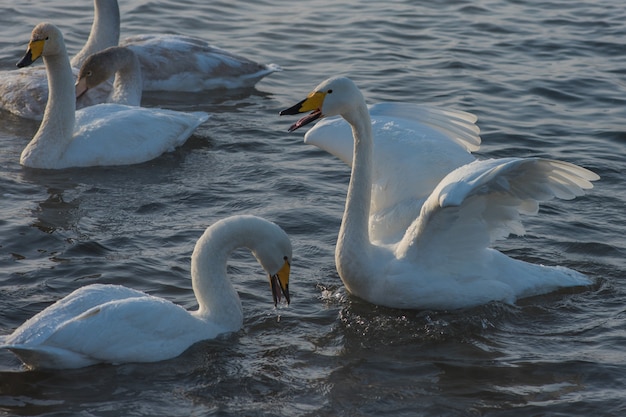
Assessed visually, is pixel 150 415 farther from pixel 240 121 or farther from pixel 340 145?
pixel 240 121

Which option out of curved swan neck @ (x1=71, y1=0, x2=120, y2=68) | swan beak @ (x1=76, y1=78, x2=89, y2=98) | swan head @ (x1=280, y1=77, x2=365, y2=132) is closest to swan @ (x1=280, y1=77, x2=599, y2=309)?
swan head @ (x1=280, y1=77, x2=365, y2=132)

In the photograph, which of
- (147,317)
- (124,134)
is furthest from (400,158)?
(124,134)

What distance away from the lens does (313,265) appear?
8930 millimetres

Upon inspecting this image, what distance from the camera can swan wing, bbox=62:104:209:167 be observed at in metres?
11.0

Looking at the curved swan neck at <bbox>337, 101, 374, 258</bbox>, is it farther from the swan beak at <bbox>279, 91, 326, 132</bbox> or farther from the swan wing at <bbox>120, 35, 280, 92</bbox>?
the swan wing at <bbox>120, 35, 280, 92</bbox>

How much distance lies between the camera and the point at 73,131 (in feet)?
36.8

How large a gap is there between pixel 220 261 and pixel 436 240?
60.1 inches

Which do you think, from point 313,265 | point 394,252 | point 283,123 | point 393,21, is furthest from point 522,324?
point 393,21

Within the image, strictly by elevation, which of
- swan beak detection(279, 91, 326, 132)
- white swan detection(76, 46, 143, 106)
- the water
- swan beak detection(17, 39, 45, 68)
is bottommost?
the water

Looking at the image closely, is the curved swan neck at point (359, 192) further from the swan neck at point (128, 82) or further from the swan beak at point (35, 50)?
the swan neck at point (128, 82)

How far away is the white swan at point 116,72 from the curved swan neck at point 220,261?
546 centimetres

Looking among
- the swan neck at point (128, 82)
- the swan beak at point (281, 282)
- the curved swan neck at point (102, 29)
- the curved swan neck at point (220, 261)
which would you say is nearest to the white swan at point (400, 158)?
the swan beak at point (281, 282)

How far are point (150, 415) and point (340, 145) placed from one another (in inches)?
125

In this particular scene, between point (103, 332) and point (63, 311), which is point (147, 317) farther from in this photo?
point (63, 311)
